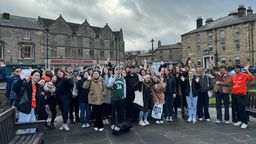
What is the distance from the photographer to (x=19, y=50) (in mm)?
39125

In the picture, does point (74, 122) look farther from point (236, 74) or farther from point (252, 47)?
point (252, 47)

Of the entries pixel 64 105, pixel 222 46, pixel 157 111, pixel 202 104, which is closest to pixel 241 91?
pixel 202 104

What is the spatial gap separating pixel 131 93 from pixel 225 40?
45170mm

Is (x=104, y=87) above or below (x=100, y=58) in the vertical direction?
below

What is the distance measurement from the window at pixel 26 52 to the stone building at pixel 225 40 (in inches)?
1260

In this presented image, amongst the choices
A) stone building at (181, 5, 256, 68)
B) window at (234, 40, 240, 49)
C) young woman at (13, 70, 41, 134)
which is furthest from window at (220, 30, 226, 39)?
young woman at (13, 70, 41, 134)

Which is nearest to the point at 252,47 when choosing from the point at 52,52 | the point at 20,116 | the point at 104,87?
the point at 52,52

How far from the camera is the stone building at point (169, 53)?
69250 millimetres

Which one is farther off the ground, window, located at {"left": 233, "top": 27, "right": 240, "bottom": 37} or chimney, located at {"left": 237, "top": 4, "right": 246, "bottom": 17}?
chimney, located at {"left": 237, "top": 4, "right": 246, "bottom": 17}

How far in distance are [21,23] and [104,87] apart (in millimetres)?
39333

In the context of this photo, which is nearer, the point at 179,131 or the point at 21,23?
the point at 179,131

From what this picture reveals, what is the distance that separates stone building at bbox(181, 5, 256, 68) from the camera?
139 ft

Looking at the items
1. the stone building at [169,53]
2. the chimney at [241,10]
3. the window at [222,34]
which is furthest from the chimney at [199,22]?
the stone building at [169,53]

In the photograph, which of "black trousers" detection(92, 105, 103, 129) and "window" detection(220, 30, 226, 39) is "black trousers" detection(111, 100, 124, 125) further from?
"window" detection(220, 30, 226, 39)
